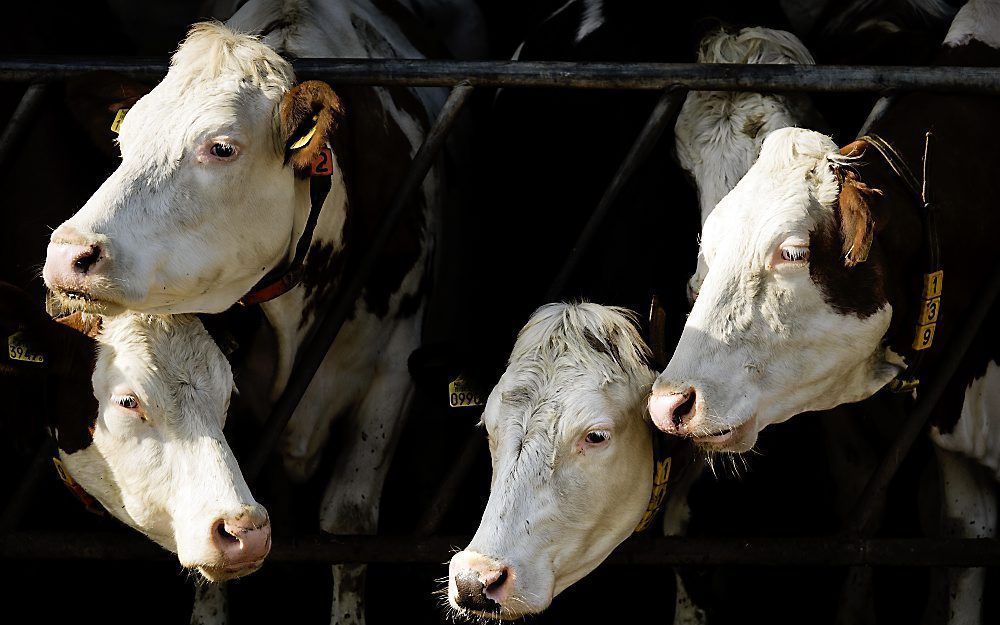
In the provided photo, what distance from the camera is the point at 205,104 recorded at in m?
3.25

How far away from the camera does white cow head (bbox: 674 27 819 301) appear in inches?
157

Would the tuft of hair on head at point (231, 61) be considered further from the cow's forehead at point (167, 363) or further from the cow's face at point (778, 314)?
the cow's face at point (778, 314)

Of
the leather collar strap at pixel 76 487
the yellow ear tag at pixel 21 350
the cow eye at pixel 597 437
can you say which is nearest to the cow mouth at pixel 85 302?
the yellow ear tag at pixel 21 350

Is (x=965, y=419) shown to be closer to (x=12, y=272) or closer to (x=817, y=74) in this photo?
(x=817, y=74)

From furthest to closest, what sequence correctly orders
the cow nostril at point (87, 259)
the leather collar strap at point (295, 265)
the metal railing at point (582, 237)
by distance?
the metal railing at point (582, 237) → the leather collar strap at point (295, 265) → the cow nostril at point (87, 259)

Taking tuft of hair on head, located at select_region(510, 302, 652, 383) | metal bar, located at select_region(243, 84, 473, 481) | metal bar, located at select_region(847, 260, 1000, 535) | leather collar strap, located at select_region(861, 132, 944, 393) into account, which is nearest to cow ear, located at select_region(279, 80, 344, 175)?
metal bar, located at select_region(243, 84, 473, 481)

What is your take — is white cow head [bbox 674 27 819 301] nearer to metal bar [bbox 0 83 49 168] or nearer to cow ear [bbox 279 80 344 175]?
cow ear [bbox 279 80 344 175]

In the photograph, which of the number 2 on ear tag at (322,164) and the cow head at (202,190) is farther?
the number 2 on ear tag at (322,164)

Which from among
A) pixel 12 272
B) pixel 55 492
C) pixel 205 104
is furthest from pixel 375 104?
pixel 55 492

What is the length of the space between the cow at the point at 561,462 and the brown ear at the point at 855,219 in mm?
628

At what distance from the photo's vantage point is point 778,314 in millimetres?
3107

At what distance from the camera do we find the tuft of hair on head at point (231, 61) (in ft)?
11.0

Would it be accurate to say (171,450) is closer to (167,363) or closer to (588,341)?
(167,363)

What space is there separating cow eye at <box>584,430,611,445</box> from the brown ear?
2.41ft
